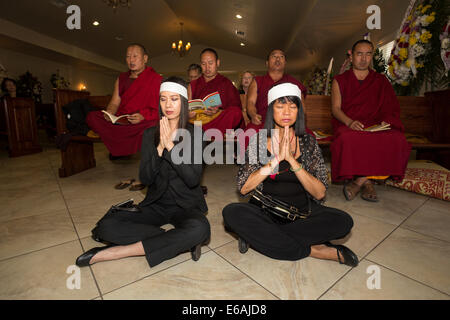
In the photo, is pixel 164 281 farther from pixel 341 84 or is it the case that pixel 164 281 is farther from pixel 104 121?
pixel 341 84

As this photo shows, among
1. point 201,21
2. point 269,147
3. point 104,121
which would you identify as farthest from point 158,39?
point 269,147

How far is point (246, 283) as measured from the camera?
115cm

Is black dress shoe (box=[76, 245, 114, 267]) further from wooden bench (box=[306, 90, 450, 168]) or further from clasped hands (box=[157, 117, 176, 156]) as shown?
wooden bench (box=[306, 90, 450, 168])


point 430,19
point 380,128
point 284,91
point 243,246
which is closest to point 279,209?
point 243,246

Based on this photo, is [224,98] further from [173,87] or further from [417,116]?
[417,116]

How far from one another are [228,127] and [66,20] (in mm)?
8327

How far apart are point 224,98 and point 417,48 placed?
8.18 ft

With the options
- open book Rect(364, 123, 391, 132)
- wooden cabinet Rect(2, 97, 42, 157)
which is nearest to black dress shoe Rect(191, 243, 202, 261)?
open book Rect(364, 123, 391, 132)

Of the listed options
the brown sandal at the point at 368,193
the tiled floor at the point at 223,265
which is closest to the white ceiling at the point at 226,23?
the brown sandal at the point at 368,193

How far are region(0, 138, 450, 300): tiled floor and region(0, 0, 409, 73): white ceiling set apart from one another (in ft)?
16.0

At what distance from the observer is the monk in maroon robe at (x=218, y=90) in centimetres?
272

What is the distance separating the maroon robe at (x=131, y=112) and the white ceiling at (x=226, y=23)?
460cm

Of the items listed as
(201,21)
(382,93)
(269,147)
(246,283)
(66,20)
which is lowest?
(246,283)
